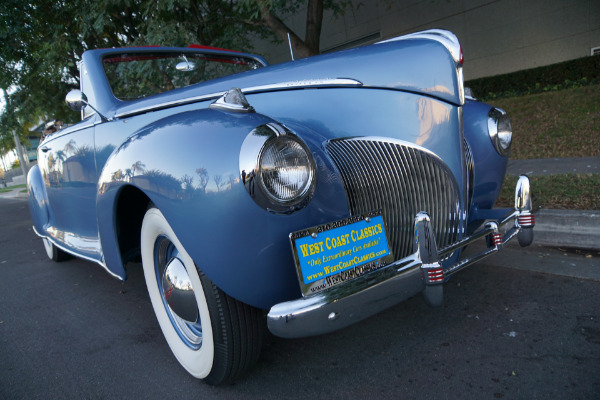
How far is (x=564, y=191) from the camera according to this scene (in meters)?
A: 3.95

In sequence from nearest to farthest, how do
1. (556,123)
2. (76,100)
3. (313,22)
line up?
(76,100) → (556,123) → (313,22)

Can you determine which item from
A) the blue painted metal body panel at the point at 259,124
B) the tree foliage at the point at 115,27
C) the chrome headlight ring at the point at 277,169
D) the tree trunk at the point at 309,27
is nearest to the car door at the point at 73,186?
the blue painted metal body panel at the point at 259,124

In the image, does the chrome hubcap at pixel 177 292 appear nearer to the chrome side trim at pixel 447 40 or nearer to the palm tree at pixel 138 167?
the palm tree at pixel 138 167

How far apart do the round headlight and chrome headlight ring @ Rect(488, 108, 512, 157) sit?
1375mm

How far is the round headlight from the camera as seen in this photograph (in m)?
1.48

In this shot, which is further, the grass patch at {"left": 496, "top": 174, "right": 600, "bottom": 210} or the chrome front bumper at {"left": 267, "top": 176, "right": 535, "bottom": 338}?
the grass patch at {"left": 496, "top": 174, "right": 600, "bottom": 210}

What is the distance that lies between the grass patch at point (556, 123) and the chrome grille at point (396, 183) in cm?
510

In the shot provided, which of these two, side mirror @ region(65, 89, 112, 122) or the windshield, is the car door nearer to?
side mirror @ region(65, 89, 112, 122)

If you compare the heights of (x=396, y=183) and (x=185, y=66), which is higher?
(x=185, y=66)

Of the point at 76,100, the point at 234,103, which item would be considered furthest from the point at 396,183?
the point at 76,100

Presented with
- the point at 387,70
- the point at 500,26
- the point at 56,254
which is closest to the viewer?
the point at 387,70

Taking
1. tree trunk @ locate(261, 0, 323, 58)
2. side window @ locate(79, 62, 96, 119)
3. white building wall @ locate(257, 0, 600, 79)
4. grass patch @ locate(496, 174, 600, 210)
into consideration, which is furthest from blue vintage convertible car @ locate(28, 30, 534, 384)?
white building wall @ locate(257, 0, 600, 79)

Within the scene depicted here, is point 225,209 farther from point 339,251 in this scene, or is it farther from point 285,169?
point 339,251

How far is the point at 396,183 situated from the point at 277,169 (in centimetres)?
58
